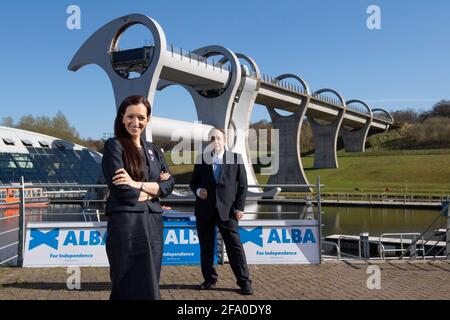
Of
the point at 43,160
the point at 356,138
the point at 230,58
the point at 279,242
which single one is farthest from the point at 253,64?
the point at 356,138

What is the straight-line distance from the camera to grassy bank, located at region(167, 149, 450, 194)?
52438 millimetres

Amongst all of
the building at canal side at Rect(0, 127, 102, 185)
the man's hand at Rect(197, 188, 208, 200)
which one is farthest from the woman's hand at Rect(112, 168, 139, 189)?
the building at canal side at Rect(0, 127, 102, 185)

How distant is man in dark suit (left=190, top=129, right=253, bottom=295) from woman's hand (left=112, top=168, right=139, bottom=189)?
2486 millimetres

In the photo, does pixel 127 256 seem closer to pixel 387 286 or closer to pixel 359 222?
pixel 387 286

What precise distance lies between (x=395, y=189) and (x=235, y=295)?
4681cm

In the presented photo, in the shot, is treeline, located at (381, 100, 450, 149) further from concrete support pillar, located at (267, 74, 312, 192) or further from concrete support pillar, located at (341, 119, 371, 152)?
concrete support pillar, located at (267, 74, 312, 192)

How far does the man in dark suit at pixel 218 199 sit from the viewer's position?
588 centimetres

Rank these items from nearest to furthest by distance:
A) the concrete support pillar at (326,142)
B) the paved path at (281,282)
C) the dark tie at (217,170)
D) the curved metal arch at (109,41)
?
the paved path at (281,282) → the dark tie at (217,170) → the curved metal arch at (109,41) → the concrete support pillar at (326,142)

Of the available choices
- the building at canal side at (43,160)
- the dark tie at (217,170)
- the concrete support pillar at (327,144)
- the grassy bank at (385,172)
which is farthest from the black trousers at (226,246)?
the concrete support pillar at (327,144)

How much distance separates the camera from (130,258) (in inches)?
137

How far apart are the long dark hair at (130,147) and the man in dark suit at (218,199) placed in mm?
2274

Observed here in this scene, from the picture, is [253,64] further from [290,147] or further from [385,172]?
[385,172]

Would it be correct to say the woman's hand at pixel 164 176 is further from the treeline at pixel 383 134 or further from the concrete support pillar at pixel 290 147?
the treeline at pixel 383 134
